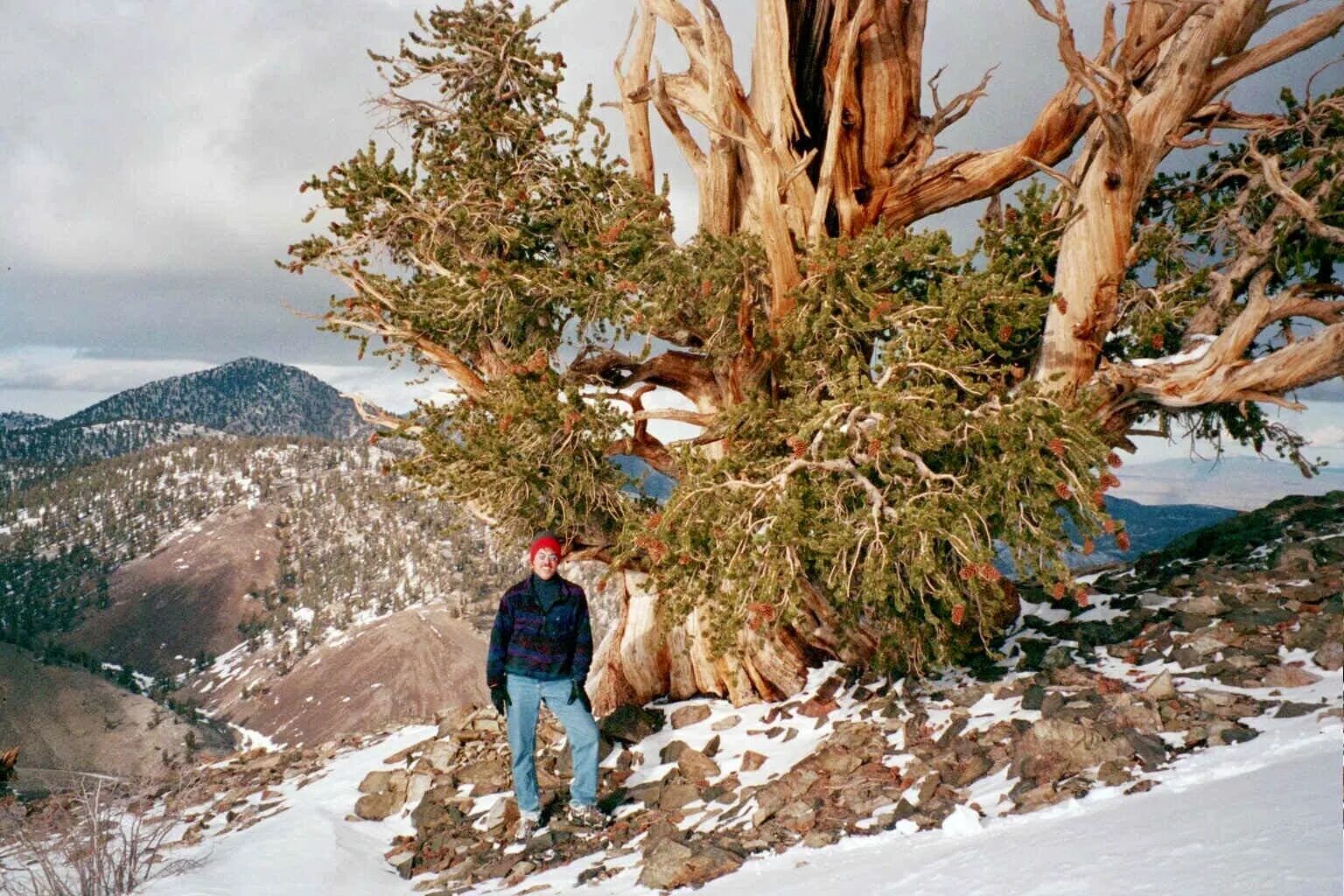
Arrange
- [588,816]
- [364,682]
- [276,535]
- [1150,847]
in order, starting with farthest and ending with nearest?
[276,535] < [364,682] < [588,816] < [1150,847]

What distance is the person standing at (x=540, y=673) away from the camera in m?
7.29

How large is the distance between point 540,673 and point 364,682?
387ft

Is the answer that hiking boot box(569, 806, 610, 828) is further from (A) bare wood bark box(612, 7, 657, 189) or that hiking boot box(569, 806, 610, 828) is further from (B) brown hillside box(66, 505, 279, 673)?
(B) brown hillside box(66, 505, 279, 673)

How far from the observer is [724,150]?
9719 millimetres

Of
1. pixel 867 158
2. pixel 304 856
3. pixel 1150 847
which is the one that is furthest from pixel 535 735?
pixel 867 158

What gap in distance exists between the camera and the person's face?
7.48 metres

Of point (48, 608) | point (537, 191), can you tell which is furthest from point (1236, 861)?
point (48, 608)

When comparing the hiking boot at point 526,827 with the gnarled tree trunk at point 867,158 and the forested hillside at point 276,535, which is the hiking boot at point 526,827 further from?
the forested hillside at point 276,535

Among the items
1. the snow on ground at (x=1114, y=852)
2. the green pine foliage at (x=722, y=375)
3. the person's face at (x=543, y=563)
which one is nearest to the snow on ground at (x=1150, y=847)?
the snow on ground at (x=1114, y=852)

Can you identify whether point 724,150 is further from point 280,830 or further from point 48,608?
point 48,608

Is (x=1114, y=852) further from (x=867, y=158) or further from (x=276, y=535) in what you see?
(x=276, y=535)

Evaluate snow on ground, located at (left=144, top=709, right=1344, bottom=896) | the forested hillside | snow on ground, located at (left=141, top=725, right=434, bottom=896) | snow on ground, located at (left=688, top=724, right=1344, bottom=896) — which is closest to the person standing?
snow on ground, located at (left=144, top=709, right=1344, bottom=896)

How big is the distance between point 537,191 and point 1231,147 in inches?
337

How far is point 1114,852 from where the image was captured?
135 inches
